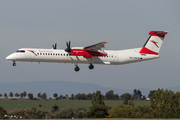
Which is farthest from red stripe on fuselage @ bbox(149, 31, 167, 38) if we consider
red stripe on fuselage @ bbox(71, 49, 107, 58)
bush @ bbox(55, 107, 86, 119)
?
bush @ bbox(55, 107, 86, 119)

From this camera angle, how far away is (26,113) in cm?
8506

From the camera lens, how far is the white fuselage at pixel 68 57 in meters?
39.9

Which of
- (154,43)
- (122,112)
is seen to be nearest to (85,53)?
(154,43)

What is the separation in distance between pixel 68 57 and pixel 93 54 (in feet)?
12.5

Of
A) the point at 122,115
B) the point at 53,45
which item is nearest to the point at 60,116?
→ the point at 122,115

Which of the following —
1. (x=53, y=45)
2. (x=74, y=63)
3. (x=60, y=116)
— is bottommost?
(x=60, y=116)

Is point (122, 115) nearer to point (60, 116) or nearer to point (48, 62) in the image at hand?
point (60, 116)

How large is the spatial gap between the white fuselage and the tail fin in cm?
103

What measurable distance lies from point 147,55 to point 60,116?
160ft

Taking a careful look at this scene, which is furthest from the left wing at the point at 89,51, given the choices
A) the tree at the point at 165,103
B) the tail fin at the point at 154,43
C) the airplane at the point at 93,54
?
the tree at the point at 165,103

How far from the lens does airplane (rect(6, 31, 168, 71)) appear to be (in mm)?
39906

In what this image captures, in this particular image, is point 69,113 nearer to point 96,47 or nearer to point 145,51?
point 145,51

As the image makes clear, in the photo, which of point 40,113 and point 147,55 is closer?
point 147,55

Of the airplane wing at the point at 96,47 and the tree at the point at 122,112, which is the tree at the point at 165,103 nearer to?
the tree at the point at 122,112
